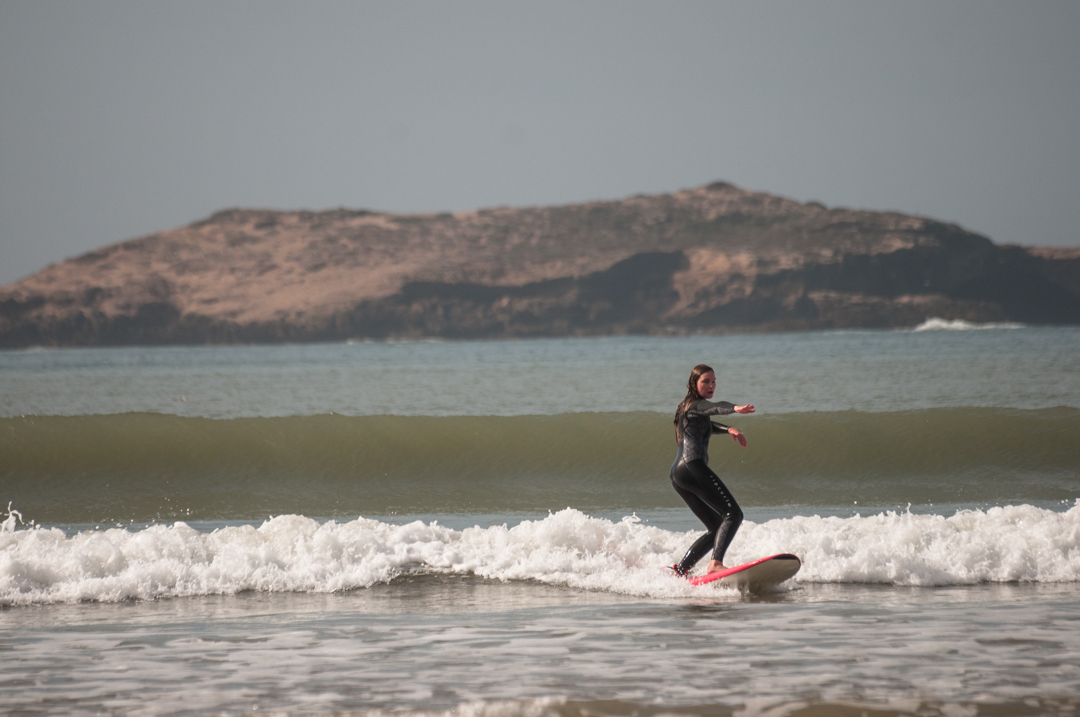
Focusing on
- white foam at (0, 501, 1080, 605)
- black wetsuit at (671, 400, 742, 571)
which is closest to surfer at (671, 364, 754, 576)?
black wetsuit at (671, 400, 742, 571)

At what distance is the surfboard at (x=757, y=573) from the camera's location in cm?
690

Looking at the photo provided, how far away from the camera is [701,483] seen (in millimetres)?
7121

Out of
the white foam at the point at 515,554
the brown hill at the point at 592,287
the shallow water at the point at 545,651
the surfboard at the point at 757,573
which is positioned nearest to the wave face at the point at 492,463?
the white foam at the point at 515,554

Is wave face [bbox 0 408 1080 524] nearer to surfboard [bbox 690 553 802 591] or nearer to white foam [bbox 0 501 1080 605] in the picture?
white foam [bbox 0 501 1080 605]

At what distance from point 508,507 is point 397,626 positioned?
5832mm

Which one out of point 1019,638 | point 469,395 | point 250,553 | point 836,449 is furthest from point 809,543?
point 469,395

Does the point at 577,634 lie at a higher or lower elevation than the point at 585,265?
lower

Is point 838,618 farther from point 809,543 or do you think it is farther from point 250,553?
point 250,553

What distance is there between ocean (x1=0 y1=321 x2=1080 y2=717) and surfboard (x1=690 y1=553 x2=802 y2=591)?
0.34 feet

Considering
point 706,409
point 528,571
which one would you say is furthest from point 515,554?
point 706,409

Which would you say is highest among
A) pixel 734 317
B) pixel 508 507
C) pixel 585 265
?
pixel 585 265

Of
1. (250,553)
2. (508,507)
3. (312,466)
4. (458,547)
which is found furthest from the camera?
(312,466)

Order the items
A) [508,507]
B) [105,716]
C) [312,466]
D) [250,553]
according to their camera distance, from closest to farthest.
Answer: [105,716], [250,553], [508,507], [312,466]

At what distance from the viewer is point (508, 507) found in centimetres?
1202
